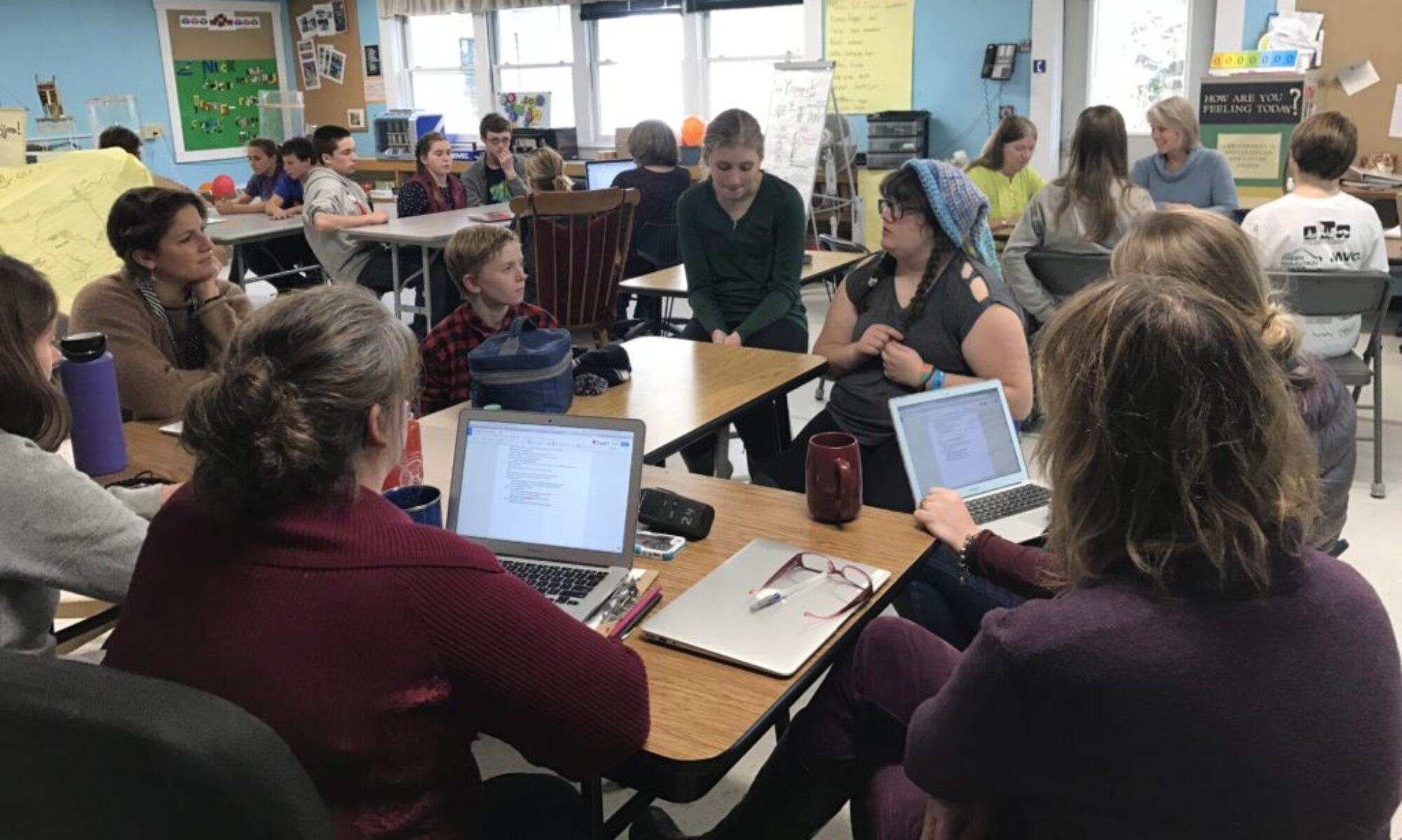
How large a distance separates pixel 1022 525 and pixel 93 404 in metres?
1.64

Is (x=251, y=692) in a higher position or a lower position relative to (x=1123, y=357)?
lower

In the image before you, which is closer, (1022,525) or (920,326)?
(1022,525)

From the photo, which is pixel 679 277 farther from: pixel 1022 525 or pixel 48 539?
pixel 48 539

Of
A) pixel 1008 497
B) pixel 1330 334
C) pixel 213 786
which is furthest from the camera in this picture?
pixel 1330 334

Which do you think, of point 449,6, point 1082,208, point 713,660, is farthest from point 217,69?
point 713,660

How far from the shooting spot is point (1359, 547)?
3.30 m

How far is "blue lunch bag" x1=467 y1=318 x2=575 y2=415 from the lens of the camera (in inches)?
88.5

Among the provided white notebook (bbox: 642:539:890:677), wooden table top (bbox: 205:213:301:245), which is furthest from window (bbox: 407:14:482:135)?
white notebook (bbox: 642:539:890:677)

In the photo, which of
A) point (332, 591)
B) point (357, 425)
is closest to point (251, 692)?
point (332, 591)

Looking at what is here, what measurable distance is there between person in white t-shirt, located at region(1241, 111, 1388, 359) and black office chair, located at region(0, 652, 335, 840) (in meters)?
3.60

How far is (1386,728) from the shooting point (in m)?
0.97

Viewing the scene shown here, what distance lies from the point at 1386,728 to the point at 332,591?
942 millimetres

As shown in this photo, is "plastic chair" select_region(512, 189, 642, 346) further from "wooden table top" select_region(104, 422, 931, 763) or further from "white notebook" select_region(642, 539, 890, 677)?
"white notebook" select_region(642, 539, 890, 677)

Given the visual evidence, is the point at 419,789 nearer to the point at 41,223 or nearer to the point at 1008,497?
the point at 1008,497
